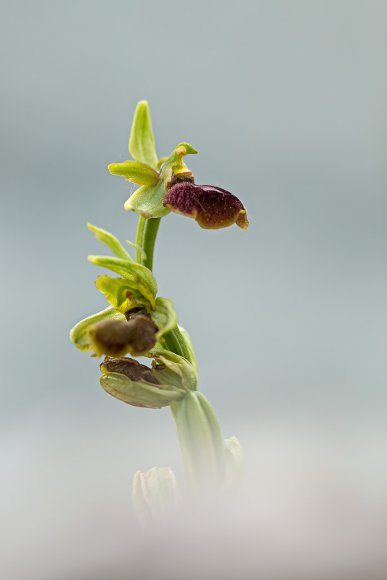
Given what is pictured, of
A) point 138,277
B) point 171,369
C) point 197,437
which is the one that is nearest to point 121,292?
point 138,277

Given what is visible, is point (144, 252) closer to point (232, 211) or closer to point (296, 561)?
point (232, 211)

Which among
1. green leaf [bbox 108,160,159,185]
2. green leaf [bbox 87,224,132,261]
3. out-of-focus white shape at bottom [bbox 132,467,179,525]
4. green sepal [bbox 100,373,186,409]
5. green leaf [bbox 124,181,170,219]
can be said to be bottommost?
out-of-focus white shape at bottom [bbox 132,467,179,525]

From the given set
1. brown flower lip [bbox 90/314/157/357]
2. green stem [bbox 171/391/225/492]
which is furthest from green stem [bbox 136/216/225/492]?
brown flower lip [bbox 90/314/157/357]

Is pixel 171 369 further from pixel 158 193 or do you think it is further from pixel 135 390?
pixel 158 193

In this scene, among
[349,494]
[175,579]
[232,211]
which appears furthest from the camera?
[232,211]

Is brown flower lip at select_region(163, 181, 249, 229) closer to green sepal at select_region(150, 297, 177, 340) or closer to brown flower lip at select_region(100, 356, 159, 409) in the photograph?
green sepal at select_region(150, 297, 177, 340)

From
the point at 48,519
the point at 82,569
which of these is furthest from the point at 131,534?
the point at 48,519

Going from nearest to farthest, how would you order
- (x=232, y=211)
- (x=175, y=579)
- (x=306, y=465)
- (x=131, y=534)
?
(x=175, y=579) < (x=131, y=534) < (x=306, y=465) < (x=232, y=211)
